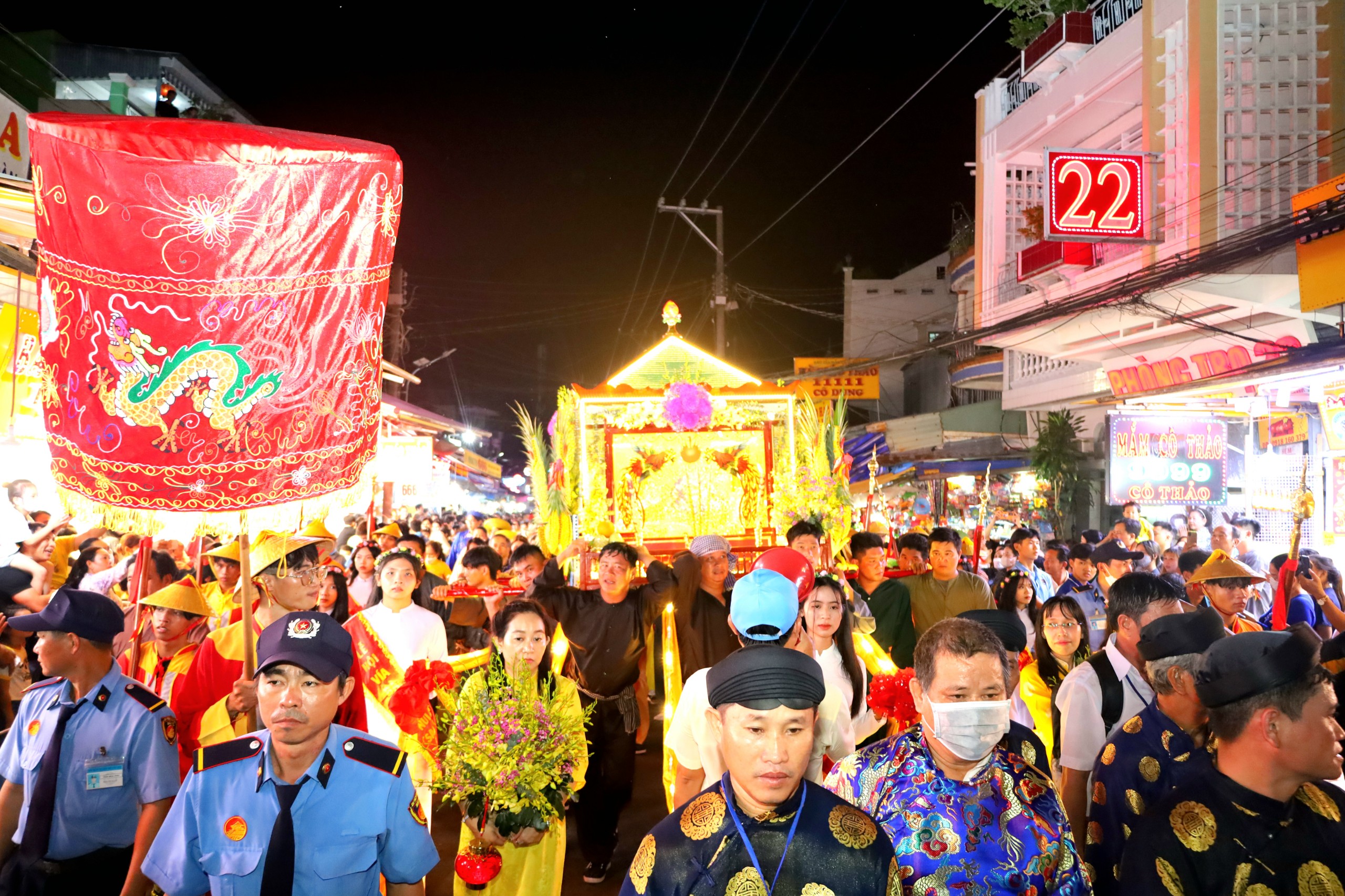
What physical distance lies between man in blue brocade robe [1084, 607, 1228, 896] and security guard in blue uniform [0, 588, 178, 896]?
319 centimetres

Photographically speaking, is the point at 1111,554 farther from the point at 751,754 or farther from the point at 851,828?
the point at 751,754

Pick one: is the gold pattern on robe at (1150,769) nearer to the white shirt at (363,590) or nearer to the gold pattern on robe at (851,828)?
the gold pattern on robe at (851,828)

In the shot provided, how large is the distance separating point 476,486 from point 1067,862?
39990mm

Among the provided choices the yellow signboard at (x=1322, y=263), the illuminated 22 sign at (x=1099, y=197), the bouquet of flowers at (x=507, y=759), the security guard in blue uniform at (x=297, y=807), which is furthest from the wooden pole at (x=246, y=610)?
the illuminated 22 sign at (x=1099, y=197)

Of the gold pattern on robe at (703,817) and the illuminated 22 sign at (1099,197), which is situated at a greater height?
the illuminated 22 sign at (1099,197)

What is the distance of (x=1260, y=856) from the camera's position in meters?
2.32

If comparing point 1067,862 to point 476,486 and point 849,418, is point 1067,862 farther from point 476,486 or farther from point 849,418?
point 476,486

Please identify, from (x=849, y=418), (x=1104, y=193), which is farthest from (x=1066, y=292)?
(x=849, y=418)

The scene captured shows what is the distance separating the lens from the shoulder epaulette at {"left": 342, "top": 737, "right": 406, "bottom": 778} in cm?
270

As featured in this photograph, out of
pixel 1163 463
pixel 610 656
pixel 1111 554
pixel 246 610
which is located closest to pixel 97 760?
pixel 246 610

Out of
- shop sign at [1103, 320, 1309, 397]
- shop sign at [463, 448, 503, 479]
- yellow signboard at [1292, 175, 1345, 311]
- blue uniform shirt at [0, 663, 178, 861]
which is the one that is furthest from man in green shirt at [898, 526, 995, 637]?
shop sign at [463, 448, 503, 479]

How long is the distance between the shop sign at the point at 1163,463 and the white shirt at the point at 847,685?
9550 millimetres

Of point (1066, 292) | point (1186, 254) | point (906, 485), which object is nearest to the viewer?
point (1186, 254)

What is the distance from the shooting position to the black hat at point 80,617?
335cm
